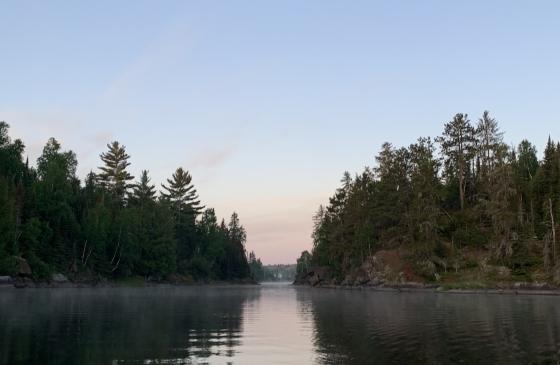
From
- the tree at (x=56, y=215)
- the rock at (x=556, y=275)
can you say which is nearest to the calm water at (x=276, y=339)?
the rock at (x=556, y=275)

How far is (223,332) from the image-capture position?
3422 centimetres

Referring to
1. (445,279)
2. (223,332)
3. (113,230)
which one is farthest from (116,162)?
(223,332)

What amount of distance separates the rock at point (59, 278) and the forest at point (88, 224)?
2.32 m

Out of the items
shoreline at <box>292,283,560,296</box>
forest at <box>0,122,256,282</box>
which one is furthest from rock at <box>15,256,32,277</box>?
shoreline at <box>292,283,560,296</box>

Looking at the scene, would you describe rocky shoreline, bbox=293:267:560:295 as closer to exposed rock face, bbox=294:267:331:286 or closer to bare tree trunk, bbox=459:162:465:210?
exposed rock face, bbox=294:267:331:286

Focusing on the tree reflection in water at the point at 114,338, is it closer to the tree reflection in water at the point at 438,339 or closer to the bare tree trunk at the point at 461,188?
the tree reflection in water at the point at 438,339

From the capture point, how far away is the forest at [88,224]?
109 m

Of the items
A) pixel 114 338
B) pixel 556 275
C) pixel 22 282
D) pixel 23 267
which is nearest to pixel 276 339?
pixel 114 338

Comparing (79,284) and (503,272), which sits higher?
(503,272)

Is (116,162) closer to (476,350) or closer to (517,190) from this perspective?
(517,190)

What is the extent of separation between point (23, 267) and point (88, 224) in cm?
2964

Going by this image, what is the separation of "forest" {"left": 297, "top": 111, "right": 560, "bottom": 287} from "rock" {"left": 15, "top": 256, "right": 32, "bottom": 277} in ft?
245

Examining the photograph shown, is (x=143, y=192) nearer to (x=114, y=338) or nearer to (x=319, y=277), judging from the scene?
(x=319, y=277)

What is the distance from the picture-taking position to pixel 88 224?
431 ft
